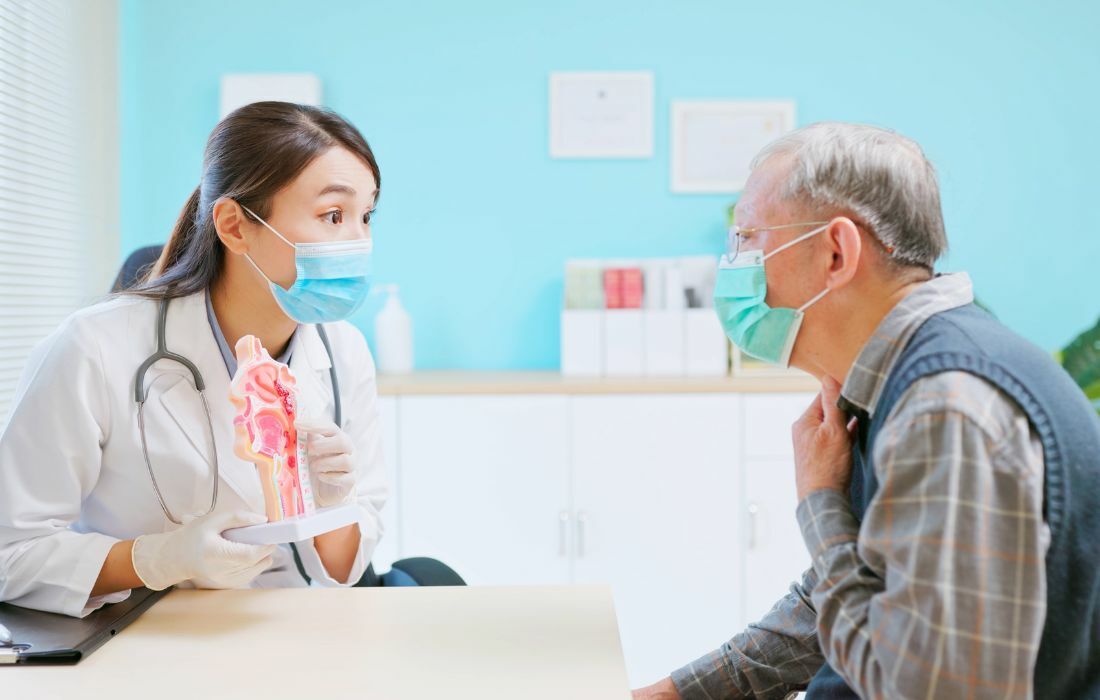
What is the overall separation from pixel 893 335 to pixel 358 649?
2.47 ft

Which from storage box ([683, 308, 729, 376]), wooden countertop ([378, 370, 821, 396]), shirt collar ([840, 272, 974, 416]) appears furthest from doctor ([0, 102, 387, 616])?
storage box ([683, 308, 729, 376])

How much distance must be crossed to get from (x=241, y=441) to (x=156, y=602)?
32cm

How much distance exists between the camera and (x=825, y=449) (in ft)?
4.01

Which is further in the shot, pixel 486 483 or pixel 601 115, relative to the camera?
pixel 601 115

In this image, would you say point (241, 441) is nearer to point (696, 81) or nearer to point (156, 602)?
point (156, 602)

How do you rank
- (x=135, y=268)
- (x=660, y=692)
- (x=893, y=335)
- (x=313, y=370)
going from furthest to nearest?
(x=135, y=268), (x=313, y=370), (x=660, y=692), (x=893, y=335)

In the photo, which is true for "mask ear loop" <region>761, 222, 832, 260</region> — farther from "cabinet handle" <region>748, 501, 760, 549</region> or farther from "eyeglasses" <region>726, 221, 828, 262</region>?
"cabinet handle" <region>748, 501, 760, 549</region>

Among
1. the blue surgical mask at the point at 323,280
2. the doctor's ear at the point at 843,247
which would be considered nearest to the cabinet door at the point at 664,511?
the blue surgical mask at the point at 323,280

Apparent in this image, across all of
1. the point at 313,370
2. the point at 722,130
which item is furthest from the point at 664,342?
the point at 313,370

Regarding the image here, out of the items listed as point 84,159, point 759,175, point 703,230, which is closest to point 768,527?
point 703,230

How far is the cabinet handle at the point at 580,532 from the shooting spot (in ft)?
9.92

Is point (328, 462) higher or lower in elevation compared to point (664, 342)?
lower

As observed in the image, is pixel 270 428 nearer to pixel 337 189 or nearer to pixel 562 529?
pixel 337 189

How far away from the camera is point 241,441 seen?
1293mm
